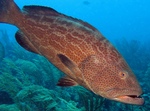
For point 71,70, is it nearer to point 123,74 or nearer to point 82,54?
point 82,54

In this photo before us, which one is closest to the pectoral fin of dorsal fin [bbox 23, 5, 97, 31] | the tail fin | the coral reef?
dorsal fin [bbox 23, 5, 97, 31]

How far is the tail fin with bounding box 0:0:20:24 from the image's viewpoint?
2.52 m

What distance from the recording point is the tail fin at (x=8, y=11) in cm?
252

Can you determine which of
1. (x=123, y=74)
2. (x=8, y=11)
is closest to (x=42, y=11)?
(x=8, y=11)

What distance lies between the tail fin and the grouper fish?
12mm

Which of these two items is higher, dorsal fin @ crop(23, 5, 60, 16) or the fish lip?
dorsal fin @ crop(23, 5, 60, 16)

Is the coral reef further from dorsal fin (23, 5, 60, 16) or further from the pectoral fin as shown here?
dorsal fin (23, 5, 60, 16)

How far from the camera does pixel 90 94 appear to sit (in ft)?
14.7

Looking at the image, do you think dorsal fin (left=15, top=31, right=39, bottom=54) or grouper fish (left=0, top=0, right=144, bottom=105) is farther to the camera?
dorsal fin (left=15, top=31, right=39, bottom=54)

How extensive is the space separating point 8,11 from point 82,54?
1.11 meters

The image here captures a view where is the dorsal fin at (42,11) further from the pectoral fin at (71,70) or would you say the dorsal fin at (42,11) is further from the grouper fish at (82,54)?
the pectoral fin at (71,70)

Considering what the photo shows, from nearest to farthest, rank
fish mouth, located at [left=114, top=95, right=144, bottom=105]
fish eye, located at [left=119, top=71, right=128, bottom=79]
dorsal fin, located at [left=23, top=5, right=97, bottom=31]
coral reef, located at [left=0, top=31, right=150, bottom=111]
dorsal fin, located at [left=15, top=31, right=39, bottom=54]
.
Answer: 1. fish mouth, located at [left=114, top=95, right=144, bottom=105]
2. fish eye, located at [left=119, top=71, right=128, bottom=79]
3. dorsal fin, located at [left=23, top=5, right=97, bottom=31]
4. dorsal fin, located at [left=15, top=31, right=39, bottom=54]
5. coral reef, located at [left=0, top=31, right=150, bottom=111]

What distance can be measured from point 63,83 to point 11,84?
386cm

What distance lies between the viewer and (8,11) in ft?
8.33
